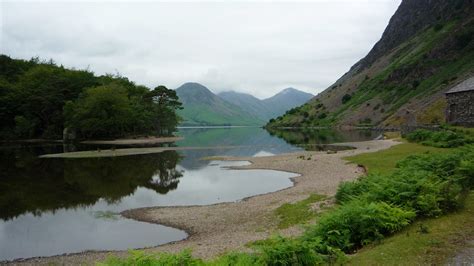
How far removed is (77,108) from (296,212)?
113m

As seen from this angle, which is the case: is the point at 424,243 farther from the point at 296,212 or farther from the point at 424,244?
the point at 296,212

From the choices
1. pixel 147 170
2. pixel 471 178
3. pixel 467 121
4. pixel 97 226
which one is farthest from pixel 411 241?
pixel 467 121

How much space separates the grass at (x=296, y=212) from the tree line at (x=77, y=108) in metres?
105

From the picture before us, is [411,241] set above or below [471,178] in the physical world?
below

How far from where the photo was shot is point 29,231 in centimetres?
2661

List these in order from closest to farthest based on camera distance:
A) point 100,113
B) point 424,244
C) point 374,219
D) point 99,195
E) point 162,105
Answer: point 424,244
point 374,219
point 99,195
point 100,113
point 162,105

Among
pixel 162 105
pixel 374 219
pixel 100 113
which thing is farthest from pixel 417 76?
pixel 374 219

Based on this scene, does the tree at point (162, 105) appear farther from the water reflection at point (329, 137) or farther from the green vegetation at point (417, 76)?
the green vegetation at point (417, 76)

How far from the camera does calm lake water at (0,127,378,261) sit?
80.2 ft

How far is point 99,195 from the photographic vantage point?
1549 inches

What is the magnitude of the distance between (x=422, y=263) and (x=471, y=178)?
807cm

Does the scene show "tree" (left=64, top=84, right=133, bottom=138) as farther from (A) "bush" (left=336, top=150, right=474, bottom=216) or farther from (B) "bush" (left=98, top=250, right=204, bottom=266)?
(B) "bush" (left=98, top=250, right=204, bottom=266)

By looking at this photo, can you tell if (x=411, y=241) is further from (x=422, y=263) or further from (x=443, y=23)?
(x=443, y=23)

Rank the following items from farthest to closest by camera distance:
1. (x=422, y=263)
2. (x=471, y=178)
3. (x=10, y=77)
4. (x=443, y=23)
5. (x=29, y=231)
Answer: (x=443, y=23) → (x=10, y=77) → (x=29, y=231) → (x=471, y=178) → (x=422, y=263)
